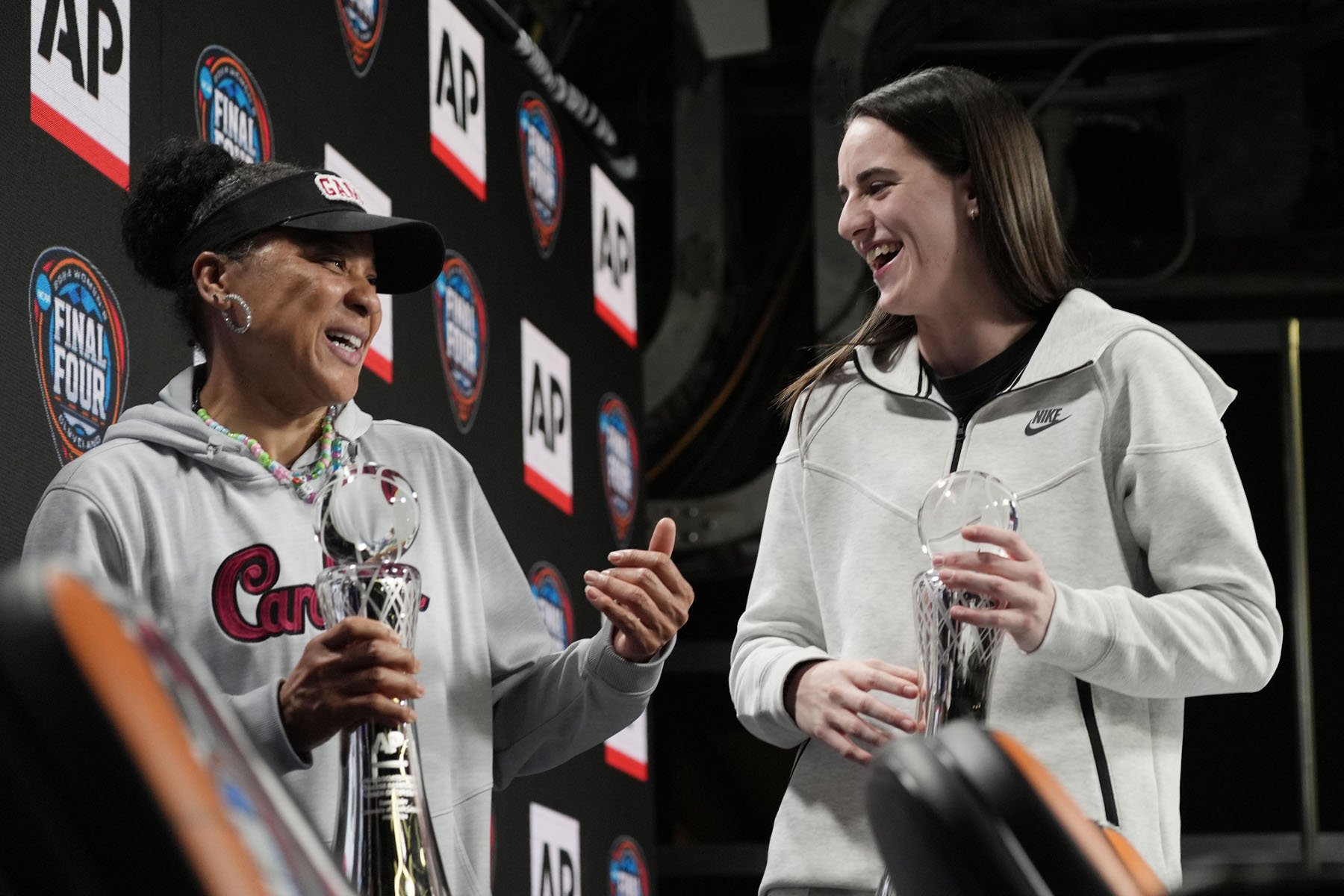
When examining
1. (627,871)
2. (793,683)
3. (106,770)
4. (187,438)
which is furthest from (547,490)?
(106,770)

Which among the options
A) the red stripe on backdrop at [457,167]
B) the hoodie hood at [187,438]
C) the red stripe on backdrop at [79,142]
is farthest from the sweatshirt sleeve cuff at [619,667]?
the red stripe on backdrop at [457,167]

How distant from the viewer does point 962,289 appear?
1.64 metres

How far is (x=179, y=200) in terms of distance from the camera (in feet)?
5.89

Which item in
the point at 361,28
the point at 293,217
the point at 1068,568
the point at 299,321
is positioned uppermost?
the point at 361,28

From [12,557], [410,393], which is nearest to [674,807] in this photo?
[410,393]

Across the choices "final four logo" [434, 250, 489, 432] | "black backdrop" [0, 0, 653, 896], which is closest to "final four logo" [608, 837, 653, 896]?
"black backdrop" [0, 0, 653, 896]

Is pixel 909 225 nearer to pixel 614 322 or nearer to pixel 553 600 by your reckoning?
pixel 553 600

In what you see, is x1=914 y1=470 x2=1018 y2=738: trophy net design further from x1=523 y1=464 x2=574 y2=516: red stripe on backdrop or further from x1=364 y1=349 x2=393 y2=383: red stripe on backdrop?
x1=523 y1=464 x2=574 y2=516: red stripe on backdrop

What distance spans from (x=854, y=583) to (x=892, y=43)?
3.60 metres

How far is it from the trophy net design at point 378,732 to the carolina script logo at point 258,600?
1.07ft

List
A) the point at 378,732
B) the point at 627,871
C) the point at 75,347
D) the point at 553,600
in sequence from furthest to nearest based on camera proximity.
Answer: the point at 627,871
the point at 553,600
the point at 75,347
the point at 378,732

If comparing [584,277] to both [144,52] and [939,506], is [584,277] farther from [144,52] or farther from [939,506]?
[939,506]

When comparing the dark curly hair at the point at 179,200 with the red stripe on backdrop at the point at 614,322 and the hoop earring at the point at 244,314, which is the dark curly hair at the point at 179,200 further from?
the red stripe on backdrop at the point at 614,322

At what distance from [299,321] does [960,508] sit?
77 centimetres
